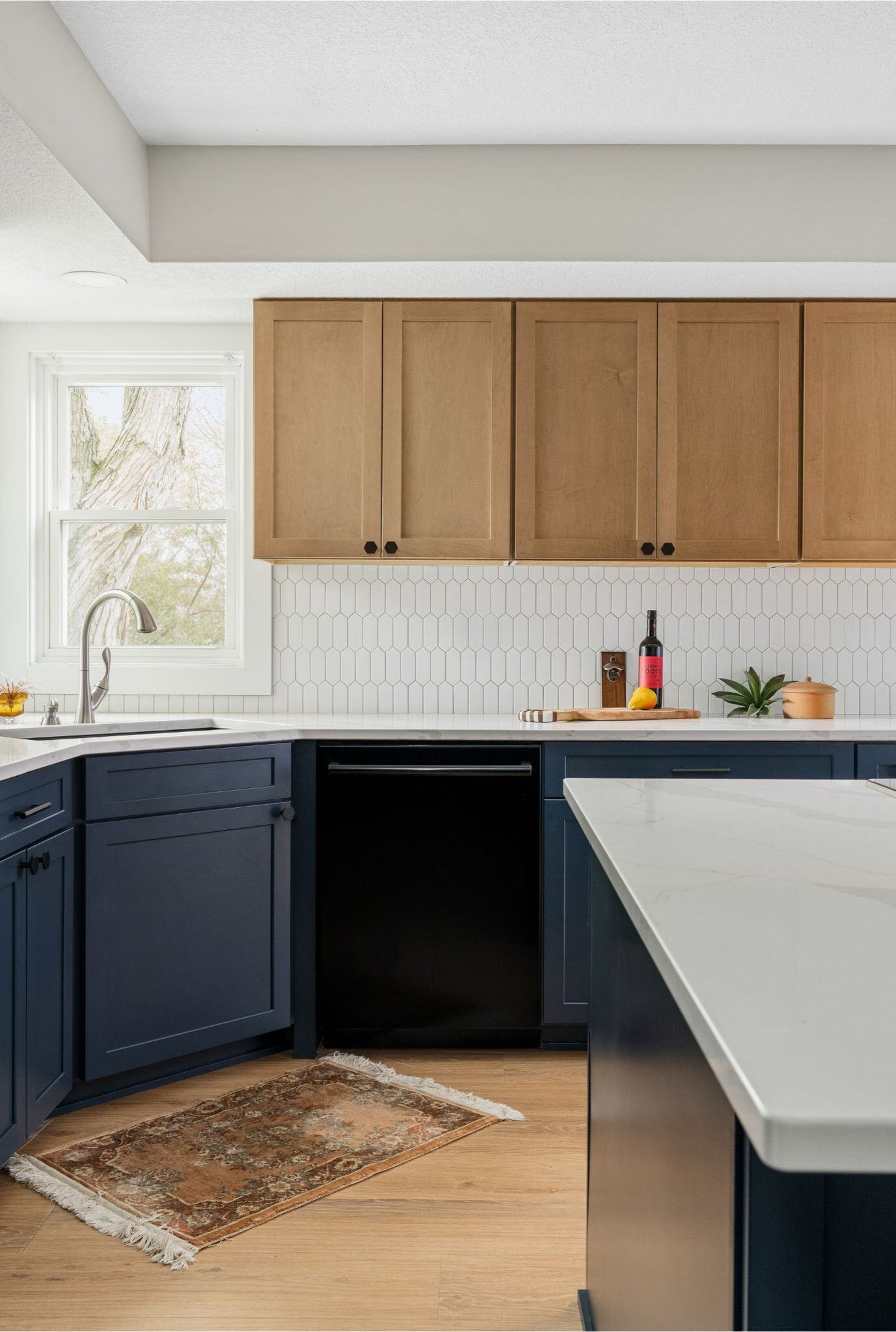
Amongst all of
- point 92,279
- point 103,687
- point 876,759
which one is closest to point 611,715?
point 876,759

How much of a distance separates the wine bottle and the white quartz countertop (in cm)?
182

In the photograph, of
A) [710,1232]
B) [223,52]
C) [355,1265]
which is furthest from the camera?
[223,52]

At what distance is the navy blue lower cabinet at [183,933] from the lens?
8.52 ft

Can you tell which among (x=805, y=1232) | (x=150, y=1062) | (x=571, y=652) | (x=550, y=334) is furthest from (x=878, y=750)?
(x=805, y=1232)

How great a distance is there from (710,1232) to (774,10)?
2445mm

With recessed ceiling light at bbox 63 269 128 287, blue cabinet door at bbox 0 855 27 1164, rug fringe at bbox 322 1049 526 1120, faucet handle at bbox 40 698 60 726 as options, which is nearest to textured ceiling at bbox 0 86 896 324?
recessed ceiling light at bbox 63 269 128 287

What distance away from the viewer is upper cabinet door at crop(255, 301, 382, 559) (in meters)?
3.16

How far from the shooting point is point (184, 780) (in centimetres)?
276

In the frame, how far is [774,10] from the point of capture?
225cm

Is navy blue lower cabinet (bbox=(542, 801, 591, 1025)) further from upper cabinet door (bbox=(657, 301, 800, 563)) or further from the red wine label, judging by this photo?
upper cabinet door (bbox=(657, 301, 800, 563))

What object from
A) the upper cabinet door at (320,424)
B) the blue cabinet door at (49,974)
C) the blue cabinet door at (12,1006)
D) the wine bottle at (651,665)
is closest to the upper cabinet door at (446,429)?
the upper cabinet door at (320,424)

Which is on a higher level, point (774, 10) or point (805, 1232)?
point (774, 10)

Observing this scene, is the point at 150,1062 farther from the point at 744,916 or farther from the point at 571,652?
the point at 744,916

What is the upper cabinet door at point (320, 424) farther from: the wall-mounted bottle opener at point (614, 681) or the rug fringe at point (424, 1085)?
the rug fringe at point (424, 1085)
